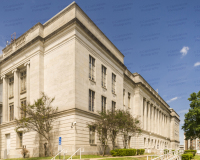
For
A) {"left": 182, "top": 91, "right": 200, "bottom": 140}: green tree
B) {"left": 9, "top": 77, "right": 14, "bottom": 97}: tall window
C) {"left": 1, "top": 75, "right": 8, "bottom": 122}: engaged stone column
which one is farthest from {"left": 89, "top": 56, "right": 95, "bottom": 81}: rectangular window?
{"left": 182, "top": 91, "right": 200, "bottom": 140}: green tree

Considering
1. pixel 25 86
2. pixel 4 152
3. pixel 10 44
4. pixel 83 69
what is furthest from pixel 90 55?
pixel 4 152

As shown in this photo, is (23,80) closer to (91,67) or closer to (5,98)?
(5,98)

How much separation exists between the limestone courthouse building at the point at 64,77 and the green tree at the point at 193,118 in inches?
930

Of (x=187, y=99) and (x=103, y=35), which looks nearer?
(x=103, y=35)

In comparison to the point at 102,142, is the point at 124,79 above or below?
above

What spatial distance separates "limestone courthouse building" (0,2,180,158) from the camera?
25688mm

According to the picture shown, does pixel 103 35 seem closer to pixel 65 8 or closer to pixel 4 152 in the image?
pixel 65 8

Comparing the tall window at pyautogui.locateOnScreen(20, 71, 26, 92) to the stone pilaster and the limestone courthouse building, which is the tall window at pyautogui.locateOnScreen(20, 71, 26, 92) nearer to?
the limestone courthouse building

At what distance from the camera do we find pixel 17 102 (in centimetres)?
3234

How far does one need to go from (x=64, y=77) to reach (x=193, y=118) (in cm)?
3897

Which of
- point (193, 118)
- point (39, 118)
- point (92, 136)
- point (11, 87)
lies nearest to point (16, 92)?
point (11, 87)

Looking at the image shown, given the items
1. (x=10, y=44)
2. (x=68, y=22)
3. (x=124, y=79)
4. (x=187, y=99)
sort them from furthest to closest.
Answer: (x=187, y=99)
(x=124, y=79)
(x=10, y=44)
(x=68, y=22)

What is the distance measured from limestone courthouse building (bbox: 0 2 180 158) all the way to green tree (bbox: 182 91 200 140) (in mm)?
23619

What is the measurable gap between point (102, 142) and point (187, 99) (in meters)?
34.3
